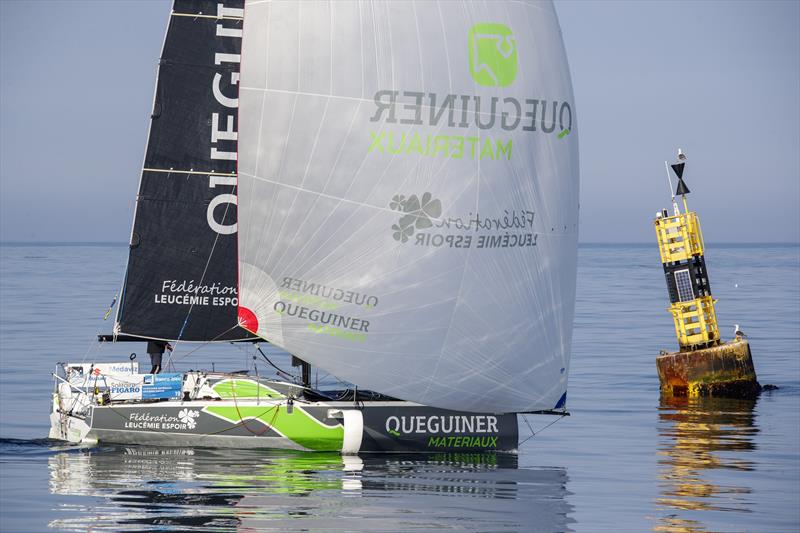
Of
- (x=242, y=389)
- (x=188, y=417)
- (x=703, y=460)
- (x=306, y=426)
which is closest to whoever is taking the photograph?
(x=306, y=426)

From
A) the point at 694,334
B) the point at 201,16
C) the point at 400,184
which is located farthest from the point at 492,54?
the point at 694,334

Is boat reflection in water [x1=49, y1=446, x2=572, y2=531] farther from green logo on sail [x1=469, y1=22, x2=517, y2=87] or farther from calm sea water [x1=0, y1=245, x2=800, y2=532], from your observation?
green logo on sail [x1=469, y1=22, x2=517, y2=87]

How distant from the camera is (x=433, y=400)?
25.8m

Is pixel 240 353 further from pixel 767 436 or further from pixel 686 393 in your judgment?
pixel 767 436

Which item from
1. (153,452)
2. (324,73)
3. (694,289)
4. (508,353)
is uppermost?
(324,73)

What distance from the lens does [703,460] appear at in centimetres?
2823

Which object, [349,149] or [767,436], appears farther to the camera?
[767,436]

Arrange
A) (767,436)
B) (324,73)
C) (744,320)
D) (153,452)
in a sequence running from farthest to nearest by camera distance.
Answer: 1. (744,320)
2. (767,436)
3. (153,452)
4. (324,73)

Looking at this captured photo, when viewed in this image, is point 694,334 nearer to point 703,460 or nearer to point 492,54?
point 703,460

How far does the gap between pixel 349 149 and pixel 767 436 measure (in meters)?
13.5

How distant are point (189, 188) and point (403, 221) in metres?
7.83

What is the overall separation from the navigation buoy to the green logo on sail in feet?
45.6

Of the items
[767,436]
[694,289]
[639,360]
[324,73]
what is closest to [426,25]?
[324,73]

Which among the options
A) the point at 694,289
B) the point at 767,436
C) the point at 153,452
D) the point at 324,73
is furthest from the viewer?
the point at 694,289
